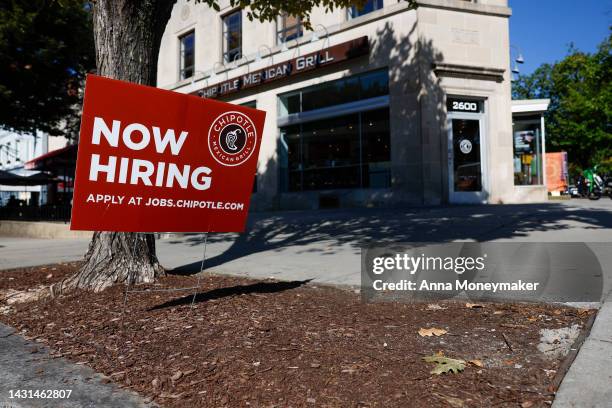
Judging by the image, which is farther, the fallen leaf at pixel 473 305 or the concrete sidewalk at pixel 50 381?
the fallen leaf at pixel 473 305

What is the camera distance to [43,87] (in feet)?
50.7

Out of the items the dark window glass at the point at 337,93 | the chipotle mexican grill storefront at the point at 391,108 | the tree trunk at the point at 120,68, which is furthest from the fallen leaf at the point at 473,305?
the dark window glass at the point at 337,93

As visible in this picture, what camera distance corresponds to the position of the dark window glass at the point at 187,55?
2364 cm

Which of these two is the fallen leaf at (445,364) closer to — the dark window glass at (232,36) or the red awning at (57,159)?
the red awning at (57,159)

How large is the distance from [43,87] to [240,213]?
15090mm

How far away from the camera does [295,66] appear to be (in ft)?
58.0

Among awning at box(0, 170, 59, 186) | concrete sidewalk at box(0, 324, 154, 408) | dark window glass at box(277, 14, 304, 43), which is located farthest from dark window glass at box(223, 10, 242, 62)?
concrete sidewalk at box(0, 324, 154, 408)

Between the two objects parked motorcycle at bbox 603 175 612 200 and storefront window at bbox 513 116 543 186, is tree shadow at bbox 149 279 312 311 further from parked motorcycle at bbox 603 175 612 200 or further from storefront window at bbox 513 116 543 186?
parked motorcycle at bbox 603 175 612 200

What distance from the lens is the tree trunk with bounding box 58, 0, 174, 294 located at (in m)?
4.72

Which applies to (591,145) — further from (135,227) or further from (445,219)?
(135,227)

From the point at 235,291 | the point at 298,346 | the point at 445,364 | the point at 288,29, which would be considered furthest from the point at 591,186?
the point at 298,346

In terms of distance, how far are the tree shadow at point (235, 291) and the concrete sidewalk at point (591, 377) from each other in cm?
284

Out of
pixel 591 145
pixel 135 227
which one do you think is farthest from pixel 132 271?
pixel 591 145

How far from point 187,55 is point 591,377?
2517cm
